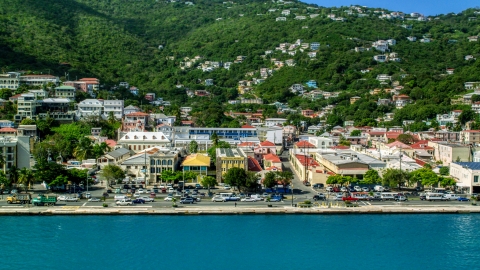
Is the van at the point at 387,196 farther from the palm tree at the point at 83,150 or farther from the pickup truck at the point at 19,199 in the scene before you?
the palm tree at the point at 83,150

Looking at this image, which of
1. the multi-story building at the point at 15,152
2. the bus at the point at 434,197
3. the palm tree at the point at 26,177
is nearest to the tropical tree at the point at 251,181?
the bus at the point at 434,197

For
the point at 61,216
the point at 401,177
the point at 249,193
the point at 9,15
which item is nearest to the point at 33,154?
the point at 61,216

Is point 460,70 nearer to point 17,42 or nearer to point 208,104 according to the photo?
point 208,104

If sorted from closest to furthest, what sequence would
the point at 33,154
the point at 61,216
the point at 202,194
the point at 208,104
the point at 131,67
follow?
the point at 61,216, the point at 202,194, the point at 33,154, the point at 208,104, the point at 131,67

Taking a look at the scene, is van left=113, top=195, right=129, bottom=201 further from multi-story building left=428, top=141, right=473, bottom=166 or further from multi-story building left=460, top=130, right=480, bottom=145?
multi-story building left=460, top=130, right=480, bottom=145

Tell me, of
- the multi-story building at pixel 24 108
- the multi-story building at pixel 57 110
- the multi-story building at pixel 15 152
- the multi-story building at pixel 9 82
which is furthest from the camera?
the multi-story building at pixel 9 82
